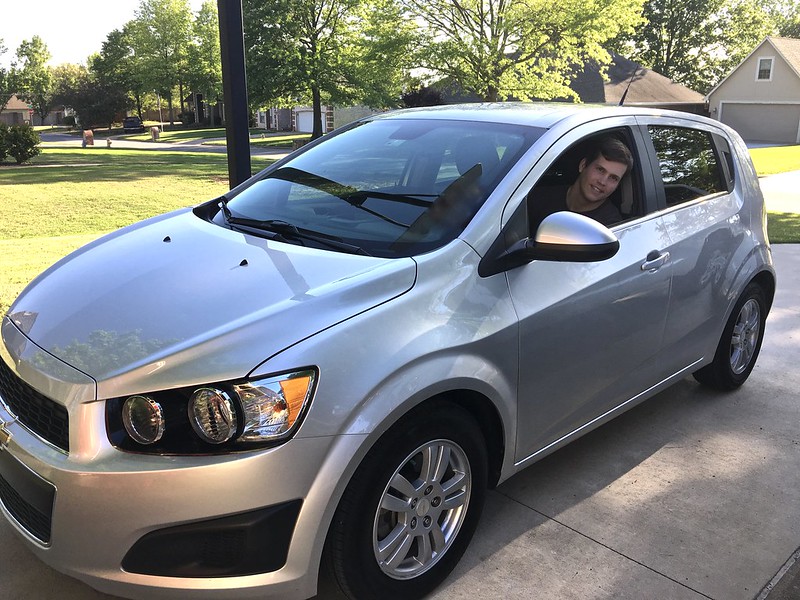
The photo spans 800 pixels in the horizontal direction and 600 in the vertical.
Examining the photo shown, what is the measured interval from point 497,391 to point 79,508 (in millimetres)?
1395

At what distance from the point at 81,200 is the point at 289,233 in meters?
11.9

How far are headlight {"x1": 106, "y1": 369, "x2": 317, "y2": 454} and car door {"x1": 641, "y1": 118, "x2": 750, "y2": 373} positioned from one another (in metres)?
2.22

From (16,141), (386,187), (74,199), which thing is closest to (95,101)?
(16,141)

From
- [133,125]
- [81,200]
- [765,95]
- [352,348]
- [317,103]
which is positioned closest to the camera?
[352,348]

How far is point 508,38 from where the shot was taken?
23453 mm

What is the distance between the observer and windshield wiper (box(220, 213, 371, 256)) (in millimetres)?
2639

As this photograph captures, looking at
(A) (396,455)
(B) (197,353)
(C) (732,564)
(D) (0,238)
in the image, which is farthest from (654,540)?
(D) (0,238)

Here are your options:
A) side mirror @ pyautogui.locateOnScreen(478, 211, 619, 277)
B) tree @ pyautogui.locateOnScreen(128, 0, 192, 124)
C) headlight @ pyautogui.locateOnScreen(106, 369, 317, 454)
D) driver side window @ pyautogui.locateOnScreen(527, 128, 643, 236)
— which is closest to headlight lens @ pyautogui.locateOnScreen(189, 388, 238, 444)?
headlight @ pyautogui.locateOnScreen(106, 369, 317, 454)

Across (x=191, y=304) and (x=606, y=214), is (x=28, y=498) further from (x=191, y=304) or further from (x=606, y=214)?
(x=606, y=214)

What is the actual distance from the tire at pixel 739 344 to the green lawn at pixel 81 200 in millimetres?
4849

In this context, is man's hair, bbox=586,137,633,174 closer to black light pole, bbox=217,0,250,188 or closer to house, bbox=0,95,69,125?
black light pole, bbox=217,0,250,188

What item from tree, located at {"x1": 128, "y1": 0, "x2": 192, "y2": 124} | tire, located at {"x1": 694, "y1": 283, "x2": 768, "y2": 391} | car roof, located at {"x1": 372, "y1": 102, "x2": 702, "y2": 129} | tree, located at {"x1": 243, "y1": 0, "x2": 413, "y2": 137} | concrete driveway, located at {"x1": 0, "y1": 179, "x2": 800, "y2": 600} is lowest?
concrete driveway, located at {"x1": 0, "y1": 179, "x2": 800, "y2": 600}

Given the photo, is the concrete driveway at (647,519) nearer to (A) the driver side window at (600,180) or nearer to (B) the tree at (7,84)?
(A) the driver side window at (600,180)

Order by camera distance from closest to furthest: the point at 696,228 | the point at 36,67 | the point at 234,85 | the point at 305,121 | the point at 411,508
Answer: the point at 411,508 < the point at 696,228 < the point at 234,85 < the point at 305,121 < the point at 36,67
